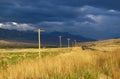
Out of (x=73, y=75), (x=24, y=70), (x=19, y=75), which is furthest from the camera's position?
(x=24, y=70)

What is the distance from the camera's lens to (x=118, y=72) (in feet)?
40.1

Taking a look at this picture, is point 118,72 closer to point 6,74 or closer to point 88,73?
point 88,73

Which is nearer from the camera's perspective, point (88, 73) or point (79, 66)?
point (88, 73)

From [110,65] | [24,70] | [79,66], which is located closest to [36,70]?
[24,70]

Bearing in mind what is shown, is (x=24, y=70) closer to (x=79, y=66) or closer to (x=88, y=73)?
(x=79, y=66)

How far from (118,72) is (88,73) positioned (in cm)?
104

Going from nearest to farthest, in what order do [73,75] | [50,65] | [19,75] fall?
[73,75] → [19,75] → [50,65]

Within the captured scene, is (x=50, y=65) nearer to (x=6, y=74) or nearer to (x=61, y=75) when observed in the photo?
(x=6, y=74)

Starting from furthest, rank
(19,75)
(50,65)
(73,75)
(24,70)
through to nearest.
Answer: (50,65), (24,70), (19,75), (73,75)

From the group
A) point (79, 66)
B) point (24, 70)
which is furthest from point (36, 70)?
point (79, 66)

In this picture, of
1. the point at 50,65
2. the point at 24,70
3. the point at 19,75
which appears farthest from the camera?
the point at 50,65

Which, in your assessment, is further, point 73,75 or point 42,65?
point 42,65

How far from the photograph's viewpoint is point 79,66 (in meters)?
14.9

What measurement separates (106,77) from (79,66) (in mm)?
2902
